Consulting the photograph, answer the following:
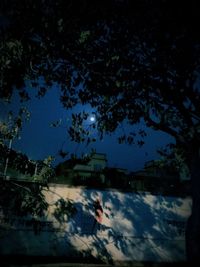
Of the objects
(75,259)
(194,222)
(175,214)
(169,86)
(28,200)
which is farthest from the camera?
(175,214)

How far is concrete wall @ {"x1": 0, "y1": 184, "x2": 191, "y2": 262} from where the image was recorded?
14422 millimetres

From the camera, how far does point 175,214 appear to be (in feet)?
53.0

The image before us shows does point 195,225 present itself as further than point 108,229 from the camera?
No

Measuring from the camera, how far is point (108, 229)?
599 inches

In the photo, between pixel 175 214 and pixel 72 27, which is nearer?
pixel 72 27

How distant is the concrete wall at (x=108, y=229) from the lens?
14.4 meters

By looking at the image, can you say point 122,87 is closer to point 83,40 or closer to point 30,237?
point 83,40

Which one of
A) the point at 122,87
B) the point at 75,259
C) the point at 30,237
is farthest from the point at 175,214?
the point at 122,87

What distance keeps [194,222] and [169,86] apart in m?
4.90

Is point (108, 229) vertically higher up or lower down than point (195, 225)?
lower down

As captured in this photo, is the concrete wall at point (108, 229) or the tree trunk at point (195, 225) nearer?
the tree trunk at point (195, 225)

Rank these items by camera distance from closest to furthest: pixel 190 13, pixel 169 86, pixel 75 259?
pixel 190 13 → pixel 169 86 → pixel 75 259

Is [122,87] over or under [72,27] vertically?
under

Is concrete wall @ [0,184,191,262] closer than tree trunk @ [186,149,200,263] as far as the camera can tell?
No
